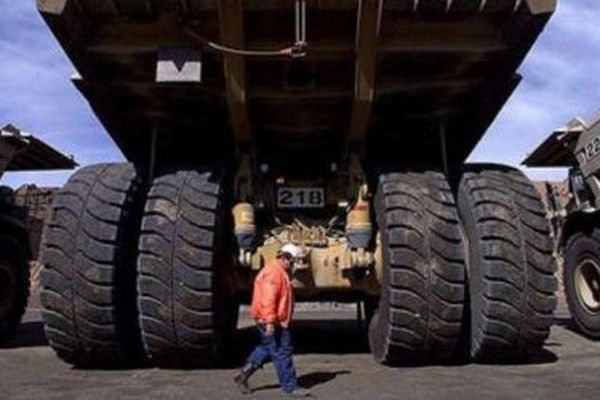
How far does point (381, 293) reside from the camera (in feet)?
26.9

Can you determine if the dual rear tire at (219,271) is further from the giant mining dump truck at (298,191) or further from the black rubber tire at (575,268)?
the black rubber tire at (575,268)

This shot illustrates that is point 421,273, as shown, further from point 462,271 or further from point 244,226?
point 244,226

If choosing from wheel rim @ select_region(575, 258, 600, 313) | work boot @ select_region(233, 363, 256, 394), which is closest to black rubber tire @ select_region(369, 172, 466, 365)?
work boot @ select_region(233, 363, 256, 394)

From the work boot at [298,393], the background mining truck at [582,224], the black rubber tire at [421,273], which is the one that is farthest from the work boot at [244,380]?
the background mining truck at [582,224]

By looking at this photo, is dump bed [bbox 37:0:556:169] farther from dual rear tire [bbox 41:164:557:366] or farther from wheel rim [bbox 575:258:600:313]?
wheel rim [bbox 575:258:600:313]

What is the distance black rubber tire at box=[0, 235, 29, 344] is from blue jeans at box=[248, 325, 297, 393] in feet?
15.9

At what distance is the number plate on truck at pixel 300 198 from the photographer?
343 inches

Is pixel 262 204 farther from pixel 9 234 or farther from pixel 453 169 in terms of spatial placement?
pixel 9 234

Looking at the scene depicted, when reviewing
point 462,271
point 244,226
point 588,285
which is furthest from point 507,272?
point 588,285

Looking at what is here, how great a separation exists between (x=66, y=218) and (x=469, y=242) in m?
3.54

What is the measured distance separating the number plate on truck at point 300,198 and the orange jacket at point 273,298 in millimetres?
1545

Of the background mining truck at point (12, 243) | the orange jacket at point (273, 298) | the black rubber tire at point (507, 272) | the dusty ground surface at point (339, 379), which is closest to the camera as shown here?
the dusty ground surface at point (339, 379)

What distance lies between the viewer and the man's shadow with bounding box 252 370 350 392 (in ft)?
23.5

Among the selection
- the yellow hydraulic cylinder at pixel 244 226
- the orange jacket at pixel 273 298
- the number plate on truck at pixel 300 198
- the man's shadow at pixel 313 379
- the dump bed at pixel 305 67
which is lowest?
the man's shadow at pixel 313 379
